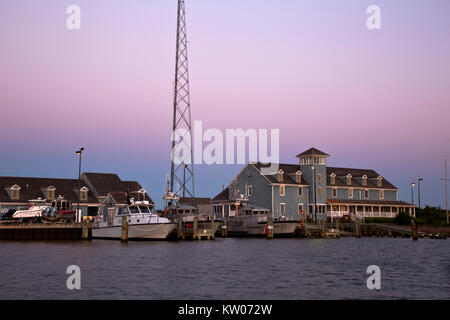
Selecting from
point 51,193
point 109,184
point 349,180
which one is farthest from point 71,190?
point 349,180

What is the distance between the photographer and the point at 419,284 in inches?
1051

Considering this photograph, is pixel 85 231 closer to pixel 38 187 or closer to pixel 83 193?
pixel 83 193

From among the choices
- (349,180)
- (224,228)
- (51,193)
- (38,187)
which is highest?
(349,180)

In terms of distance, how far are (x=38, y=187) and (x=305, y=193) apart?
139 feet

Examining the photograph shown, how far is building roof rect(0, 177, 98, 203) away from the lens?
8131cm

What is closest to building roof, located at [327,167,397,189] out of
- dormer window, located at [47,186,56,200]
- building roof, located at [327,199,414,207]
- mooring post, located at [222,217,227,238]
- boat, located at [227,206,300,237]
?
building roof, located at [327,199,414,207]

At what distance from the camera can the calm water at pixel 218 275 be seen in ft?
76.6

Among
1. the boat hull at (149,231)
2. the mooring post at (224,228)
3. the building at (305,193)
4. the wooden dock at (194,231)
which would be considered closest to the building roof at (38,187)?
the building at (305,193)

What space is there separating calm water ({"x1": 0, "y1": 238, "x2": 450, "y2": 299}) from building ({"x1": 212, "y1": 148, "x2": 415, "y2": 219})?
36550 mm

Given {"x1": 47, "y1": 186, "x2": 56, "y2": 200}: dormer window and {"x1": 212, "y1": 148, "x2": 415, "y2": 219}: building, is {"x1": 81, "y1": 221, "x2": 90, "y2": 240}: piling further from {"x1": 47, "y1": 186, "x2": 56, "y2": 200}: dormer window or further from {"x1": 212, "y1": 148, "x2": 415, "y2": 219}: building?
{"x1": 47, "y1": 186, "x2": 56, "y2": 200}: dormer window

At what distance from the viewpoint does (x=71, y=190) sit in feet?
290

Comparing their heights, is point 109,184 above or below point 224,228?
above

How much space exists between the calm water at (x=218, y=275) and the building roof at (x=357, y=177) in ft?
151

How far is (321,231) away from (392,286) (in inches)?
1755
